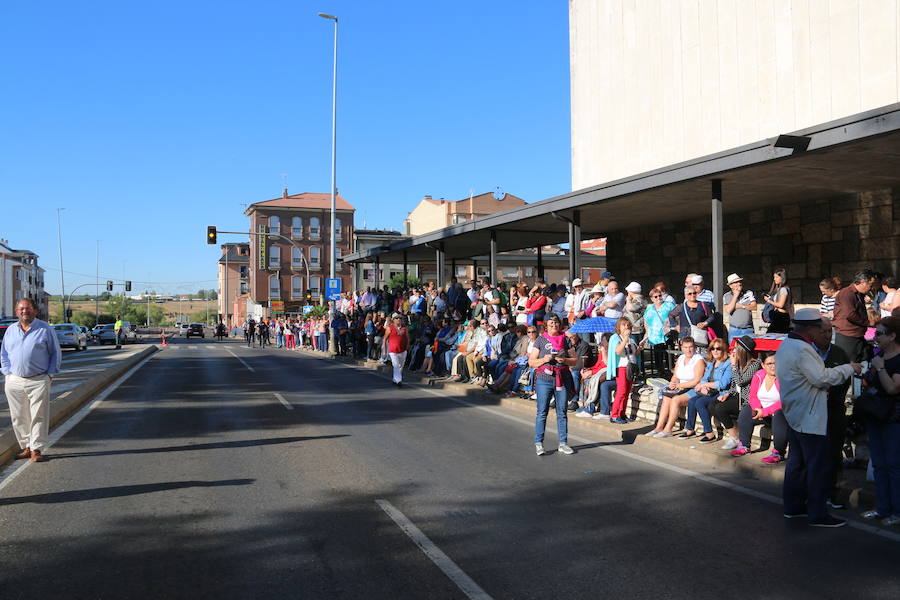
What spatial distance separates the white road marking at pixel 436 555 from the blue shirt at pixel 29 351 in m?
4.84

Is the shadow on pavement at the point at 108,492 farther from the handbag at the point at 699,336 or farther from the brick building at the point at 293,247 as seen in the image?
the brick building at the point at 293,247

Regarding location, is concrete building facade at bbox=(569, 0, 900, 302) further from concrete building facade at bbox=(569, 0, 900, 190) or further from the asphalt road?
the asphalt road

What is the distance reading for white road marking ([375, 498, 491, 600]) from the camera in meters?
4.55

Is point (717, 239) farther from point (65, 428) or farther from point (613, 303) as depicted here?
point (65, 428)

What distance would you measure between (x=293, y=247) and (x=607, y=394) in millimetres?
80183

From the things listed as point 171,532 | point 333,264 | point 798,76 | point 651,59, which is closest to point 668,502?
point 171,532

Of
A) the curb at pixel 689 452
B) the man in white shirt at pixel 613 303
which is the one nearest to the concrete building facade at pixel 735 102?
the man in white shirt at pixel 613 303

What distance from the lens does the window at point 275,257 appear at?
87938 millimetres

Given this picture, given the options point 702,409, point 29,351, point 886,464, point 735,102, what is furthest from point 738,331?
point 29,351

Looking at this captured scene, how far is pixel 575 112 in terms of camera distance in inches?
928

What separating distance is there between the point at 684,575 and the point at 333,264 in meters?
30.9

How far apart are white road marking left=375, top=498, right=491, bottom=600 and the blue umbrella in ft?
21.1

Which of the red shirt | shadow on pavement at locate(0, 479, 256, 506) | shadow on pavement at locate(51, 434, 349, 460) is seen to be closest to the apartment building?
the red shirt

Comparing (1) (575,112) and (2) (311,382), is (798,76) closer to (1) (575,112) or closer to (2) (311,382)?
(1) (575,112)
